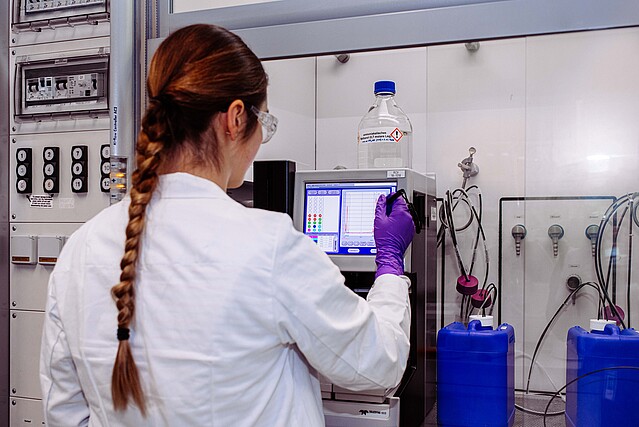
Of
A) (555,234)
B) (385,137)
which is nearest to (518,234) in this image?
(555,234)

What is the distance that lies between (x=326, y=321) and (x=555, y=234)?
2.87 ft

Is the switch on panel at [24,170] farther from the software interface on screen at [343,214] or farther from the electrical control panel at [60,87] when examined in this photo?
the software interface on screen at [343,214]

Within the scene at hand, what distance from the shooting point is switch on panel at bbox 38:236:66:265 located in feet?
6.57

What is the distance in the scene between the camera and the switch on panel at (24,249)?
80.0 inches

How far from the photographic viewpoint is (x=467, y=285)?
170cm

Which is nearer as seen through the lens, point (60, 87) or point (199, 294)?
point (199, 294)

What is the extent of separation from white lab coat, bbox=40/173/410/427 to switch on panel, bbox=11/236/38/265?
1124mm

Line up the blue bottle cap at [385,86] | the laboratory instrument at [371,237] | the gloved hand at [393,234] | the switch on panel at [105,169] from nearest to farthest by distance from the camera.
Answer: the gloved hand at [393,234] < the laboratory instrument at [371,237] < the blue bottle cap at [385,86] < the switch on panel at [105,169]

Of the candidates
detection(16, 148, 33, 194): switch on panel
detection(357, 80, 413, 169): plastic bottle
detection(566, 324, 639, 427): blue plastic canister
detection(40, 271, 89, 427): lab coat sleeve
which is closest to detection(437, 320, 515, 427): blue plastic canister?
detection(566, 324, 639, 427): blue plastic canister

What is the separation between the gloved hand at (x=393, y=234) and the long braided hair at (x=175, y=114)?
0.49 m

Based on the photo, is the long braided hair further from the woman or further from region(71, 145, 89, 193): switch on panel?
region(71, 145, 89, 193): switch on panel

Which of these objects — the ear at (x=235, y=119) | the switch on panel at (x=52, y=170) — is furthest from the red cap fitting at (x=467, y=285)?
the switch on panel at (x=52, y=170)

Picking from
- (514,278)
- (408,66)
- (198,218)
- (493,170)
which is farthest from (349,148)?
(198,218)

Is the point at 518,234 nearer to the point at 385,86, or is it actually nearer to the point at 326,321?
the point at 385,86
